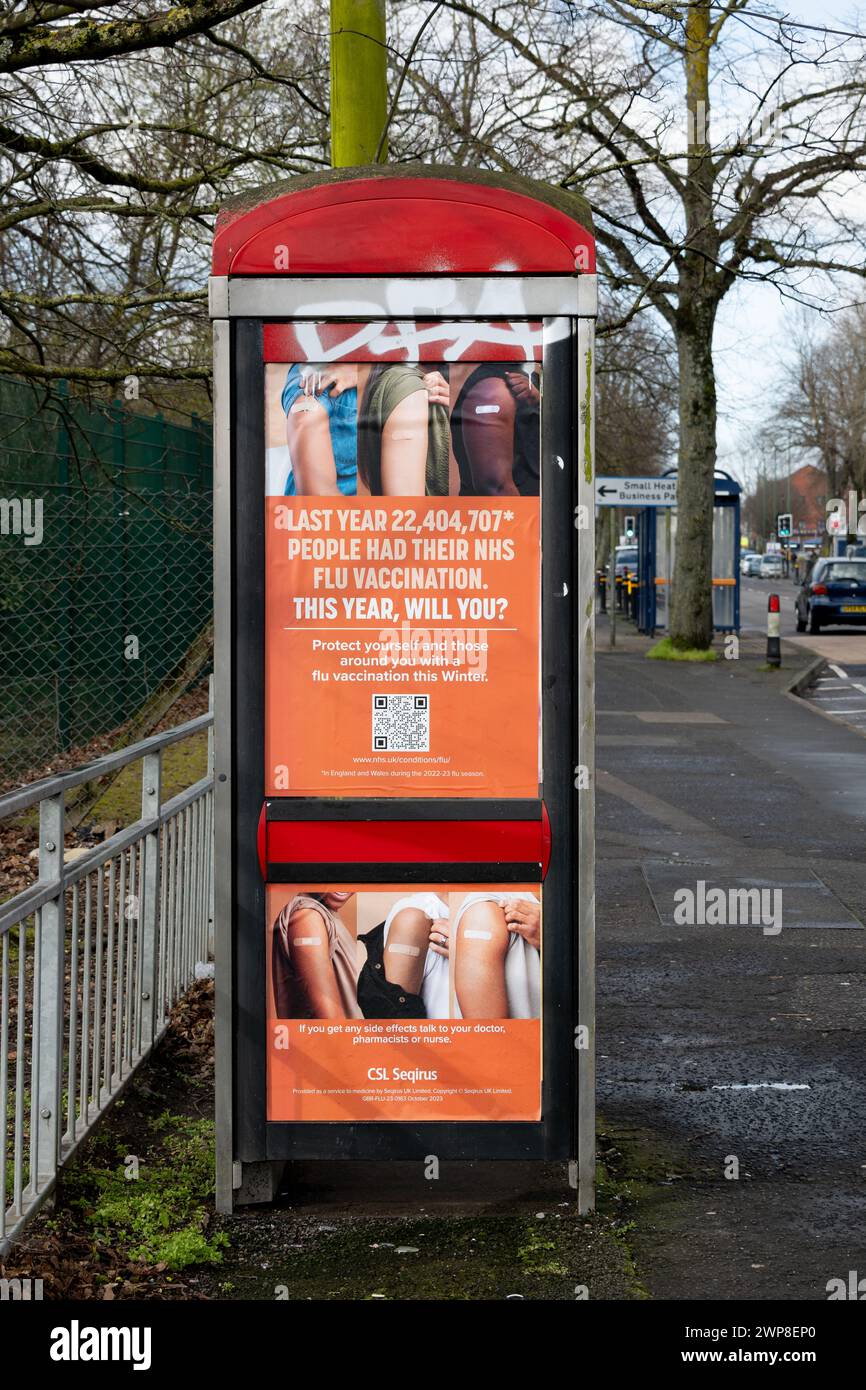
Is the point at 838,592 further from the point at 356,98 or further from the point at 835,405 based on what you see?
the point at 835,405

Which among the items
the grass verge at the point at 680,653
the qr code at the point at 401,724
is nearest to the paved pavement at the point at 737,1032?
the qr code at the point at 401,724

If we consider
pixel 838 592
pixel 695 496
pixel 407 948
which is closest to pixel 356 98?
pixel 407 948

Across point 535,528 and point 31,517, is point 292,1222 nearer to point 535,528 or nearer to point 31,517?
point 535,528

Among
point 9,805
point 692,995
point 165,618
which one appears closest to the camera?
point 9,805

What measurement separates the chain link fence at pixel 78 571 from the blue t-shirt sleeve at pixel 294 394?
16.5 ft

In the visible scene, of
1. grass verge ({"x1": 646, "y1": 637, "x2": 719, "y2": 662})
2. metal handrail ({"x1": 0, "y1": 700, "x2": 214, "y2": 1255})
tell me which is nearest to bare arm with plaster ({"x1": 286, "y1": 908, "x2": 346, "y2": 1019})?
metal handrail ({"x1": 0, "y1": 700, "x2": 214, "y2": 1255})

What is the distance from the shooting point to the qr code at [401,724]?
457 centimetres

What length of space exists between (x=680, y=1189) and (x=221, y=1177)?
139 centimetres

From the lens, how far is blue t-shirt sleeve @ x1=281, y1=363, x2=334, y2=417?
4.52m

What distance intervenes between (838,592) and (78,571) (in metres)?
26.7

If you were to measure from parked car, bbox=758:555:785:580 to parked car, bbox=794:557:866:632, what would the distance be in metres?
81.8

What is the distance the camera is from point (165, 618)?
579 inches

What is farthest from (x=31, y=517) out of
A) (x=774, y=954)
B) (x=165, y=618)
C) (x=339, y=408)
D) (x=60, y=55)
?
(x=339, y=408)

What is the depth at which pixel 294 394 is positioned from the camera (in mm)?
4523
